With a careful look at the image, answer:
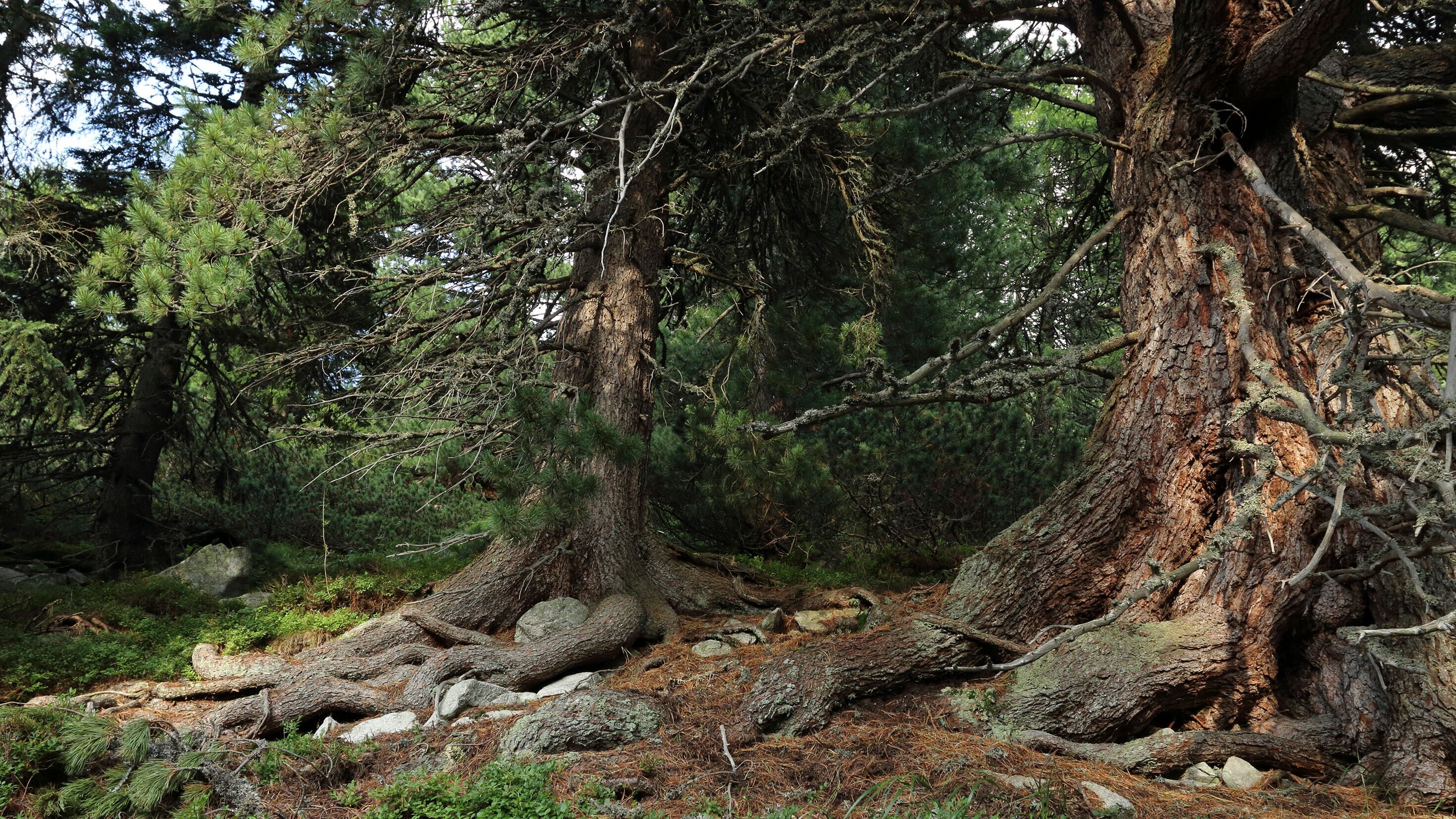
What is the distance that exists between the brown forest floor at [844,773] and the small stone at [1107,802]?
1.9 inches

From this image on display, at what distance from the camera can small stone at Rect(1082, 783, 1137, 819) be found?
3.21m

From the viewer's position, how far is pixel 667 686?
4.81 meters

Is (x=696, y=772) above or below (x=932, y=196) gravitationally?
below

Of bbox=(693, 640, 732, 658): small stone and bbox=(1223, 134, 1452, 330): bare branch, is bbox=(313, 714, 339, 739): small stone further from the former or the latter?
bbox=(1223, 134, 1452, 330): bare branch

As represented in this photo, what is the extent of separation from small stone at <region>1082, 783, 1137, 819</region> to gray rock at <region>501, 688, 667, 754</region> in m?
1.97

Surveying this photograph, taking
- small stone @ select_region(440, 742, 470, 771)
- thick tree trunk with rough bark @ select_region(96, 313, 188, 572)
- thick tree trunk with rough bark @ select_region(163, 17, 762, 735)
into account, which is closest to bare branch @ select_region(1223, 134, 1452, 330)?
thick tree trunk with rough bark @ select_region(163, 17, 762, 735)

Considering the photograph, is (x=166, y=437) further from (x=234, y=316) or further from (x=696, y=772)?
(x=696, y=772)

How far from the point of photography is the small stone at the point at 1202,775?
12.3ft

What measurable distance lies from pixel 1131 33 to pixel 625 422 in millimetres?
4268

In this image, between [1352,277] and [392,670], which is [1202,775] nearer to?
[1352,277]

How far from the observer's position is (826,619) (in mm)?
6273

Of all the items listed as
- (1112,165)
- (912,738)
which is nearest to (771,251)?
(1112,165)

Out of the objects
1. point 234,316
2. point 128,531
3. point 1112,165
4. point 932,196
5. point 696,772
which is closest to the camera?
point 696,772

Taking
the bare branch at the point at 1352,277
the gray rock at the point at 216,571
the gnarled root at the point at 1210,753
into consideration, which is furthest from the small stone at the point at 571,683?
the gray rock at the point at 216,571
